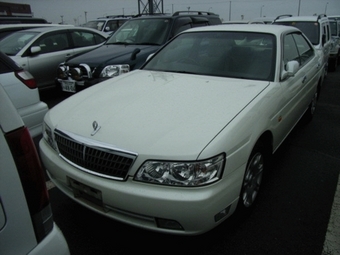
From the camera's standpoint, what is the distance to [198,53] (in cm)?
334

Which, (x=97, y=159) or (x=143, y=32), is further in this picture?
(x=143, y=32)

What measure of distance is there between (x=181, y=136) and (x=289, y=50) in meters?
2.23

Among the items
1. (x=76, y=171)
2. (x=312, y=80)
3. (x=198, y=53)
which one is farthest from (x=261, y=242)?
(x=312, y=80)

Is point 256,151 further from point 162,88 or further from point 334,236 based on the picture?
point 162,88

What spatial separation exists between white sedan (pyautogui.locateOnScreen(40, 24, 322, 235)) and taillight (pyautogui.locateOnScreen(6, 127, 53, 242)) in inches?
24.6

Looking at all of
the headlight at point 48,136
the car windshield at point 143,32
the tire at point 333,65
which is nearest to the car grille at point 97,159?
the headlight at point 48,136

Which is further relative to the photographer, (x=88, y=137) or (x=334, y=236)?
(x=334, y=236)

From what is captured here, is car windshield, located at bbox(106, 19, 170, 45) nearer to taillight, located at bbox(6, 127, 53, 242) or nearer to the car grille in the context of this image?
the car grille

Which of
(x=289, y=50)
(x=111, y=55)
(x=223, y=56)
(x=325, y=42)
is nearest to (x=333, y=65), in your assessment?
(x=325, y=42)

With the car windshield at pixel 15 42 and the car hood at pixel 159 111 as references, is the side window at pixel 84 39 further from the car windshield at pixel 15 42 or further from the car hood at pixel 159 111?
the car hood at pixel 159 111

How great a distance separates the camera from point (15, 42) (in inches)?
244

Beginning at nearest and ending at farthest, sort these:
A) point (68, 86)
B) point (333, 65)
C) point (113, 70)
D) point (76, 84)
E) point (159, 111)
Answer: point (159, 111) → point (113, 70) → point (76, 84) → point (68, 86) → point (333, 65)

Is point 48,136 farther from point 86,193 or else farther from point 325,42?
point 325,42

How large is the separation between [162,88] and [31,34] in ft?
15.9
